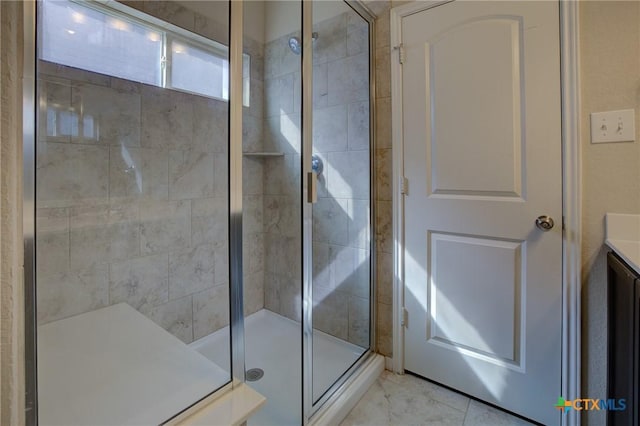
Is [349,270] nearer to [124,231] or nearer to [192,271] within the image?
[192,271]

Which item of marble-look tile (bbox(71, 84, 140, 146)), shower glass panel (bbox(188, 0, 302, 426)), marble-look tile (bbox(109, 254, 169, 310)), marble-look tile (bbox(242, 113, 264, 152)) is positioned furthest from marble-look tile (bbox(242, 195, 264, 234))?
marble-look tile (bbox(71, 84, 140, 146))

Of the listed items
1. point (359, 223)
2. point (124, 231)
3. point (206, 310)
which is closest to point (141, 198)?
point (124, 231)

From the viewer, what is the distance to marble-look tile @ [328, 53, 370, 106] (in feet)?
5.79

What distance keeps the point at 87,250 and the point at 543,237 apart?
2.10 metres

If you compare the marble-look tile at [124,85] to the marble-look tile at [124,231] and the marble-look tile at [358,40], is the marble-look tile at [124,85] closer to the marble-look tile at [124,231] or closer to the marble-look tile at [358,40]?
the marble-look tile at [124,231]

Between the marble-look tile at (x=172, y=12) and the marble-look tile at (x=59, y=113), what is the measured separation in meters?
0.63

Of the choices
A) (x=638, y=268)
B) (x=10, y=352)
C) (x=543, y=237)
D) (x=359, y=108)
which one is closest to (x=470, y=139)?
(x=543, y=237)

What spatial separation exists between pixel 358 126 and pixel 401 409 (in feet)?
4.83

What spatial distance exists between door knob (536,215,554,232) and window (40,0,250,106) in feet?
4.61

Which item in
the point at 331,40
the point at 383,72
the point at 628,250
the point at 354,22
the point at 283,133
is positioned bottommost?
the point at 628,250

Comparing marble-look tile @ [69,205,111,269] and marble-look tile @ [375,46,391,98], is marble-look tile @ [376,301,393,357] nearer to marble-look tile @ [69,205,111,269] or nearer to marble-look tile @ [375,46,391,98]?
marble-look tile @ [375,46,391,98]

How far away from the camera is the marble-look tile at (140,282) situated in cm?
161

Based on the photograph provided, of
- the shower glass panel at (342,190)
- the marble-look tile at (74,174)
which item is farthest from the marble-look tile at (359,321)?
the marble-look tile at (74,174)

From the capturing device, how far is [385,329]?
1.77m
